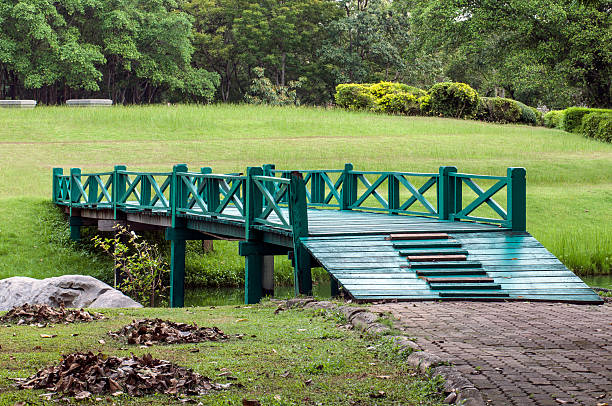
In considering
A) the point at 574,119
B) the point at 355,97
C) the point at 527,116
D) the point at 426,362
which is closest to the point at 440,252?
the point at 426,362

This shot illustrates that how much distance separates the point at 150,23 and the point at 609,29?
3149 centimetres

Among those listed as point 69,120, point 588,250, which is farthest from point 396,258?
point 69,120

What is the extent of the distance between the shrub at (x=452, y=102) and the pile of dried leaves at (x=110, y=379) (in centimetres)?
4308

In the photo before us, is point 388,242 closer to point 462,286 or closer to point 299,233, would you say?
point 299,233

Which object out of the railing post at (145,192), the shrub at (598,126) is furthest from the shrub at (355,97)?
the railing post at (145,192)

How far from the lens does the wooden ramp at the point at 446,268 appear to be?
A: 425 inches

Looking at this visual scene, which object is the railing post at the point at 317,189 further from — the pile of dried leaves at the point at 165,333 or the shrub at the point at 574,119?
the shrub at the point at 574,119

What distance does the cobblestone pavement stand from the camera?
6062 millimetres

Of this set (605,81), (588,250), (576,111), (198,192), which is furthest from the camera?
(576,111)

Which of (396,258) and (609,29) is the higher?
(609,29)

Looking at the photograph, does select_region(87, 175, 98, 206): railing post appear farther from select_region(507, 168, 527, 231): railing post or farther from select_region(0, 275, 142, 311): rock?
select_region(507, 168, 527, 231): railing post

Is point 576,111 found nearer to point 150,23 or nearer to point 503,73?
point 503,73

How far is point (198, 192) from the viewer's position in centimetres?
1583

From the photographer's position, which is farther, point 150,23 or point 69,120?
point 150,23
